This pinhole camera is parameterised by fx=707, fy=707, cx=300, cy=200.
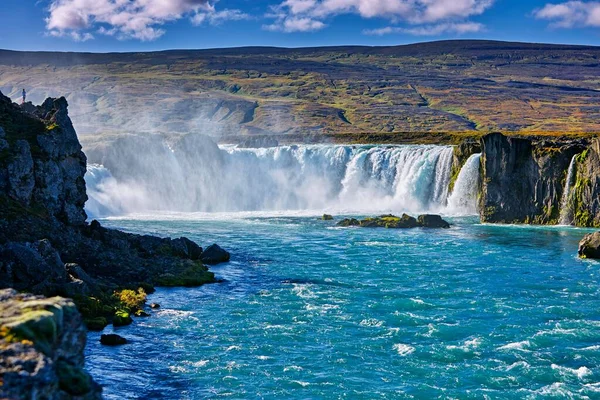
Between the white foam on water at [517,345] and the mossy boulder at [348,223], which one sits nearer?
the white foam on water at [517,345]

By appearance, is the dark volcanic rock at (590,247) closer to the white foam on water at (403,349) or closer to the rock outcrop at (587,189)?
the rock outcrop at (587,189)

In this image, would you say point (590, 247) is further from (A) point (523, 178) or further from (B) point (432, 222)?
(A) point (523, 178)

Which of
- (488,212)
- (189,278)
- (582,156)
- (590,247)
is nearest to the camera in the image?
(189,278)

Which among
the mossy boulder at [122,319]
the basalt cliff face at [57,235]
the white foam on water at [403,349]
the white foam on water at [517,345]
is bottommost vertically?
the white foam on water at [403,349]

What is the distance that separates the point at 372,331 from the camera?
103 feet

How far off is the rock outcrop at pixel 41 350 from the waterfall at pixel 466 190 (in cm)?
6652

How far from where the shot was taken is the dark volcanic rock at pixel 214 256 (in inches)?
1908

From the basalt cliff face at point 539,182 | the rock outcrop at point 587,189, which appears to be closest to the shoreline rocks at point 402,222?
the basalt cliff face at point 539,182

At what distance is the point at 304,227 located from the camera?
69062mm

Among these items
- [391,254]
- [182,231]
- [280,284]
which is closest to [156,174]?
[182,231]

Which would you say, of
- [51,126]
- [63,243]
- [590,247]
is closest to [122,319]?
[63,243]

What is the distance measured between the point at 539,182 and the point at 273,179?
129 feet

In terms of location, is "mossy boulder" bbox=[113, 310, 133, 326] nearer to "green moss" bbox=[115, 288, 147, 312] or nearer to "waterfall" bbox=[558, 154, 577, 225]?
"green moss" bbox=[115, 288, 147, 312]

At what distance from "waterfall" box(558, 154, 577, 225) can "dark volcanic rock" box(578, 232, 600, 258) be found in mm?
16449
